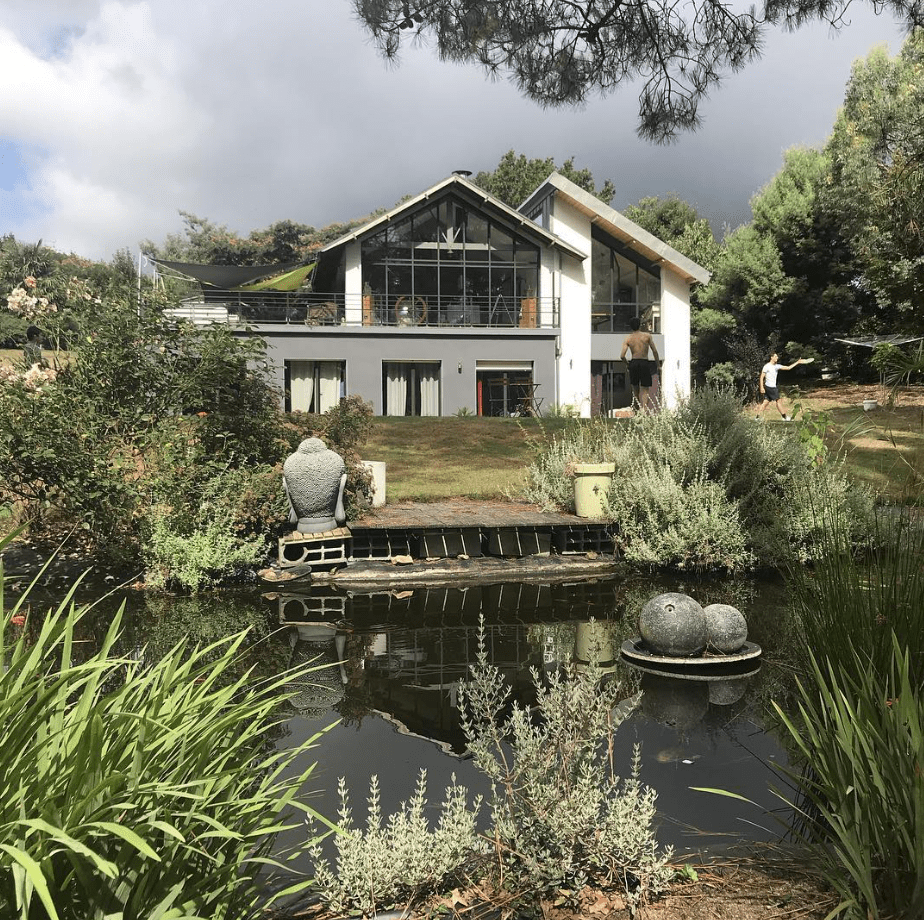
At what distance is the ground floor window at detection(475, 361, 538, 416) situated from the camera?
28.8 meters

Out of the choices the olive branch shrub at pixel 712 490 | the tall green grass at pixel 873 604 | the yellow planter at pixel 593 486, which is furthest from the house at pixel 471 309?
the tall green grass at pixel 873 604

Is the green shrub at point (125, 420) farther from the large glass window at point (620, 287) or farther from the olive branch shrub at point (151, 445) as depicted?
the large glass window at point (620, 287)

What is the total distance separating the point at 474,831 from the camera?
356 cm

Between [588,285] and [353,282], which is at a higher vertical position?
[588,285]

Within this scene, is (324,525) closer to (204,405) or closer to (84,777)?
(204,405)

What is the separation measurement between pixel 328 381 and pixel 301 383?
0.89 m

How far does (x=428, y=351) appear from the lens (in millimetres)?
28406

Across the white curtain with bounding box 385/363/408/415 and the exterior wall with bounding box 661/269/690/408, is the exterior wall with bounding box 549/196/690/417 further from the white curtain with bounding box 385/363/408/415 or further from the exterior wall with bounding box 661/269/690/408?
the white curtain with bounding box 385/363/408/415

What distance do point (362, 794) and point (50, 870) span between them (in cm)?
258

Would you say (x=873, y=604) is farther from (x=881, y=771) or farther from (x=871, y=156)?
(x=871, y=156)

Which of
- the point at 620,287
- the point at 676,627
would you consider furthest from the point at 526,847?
the point at 620,287

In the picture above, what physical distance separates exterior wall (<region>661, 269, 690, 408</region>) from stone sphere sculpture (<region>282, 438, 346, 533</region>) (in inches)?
873

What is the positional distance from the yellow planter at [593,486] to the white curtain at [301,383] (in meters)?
17.7

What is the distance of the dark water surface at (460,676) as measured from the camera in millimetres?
4239
